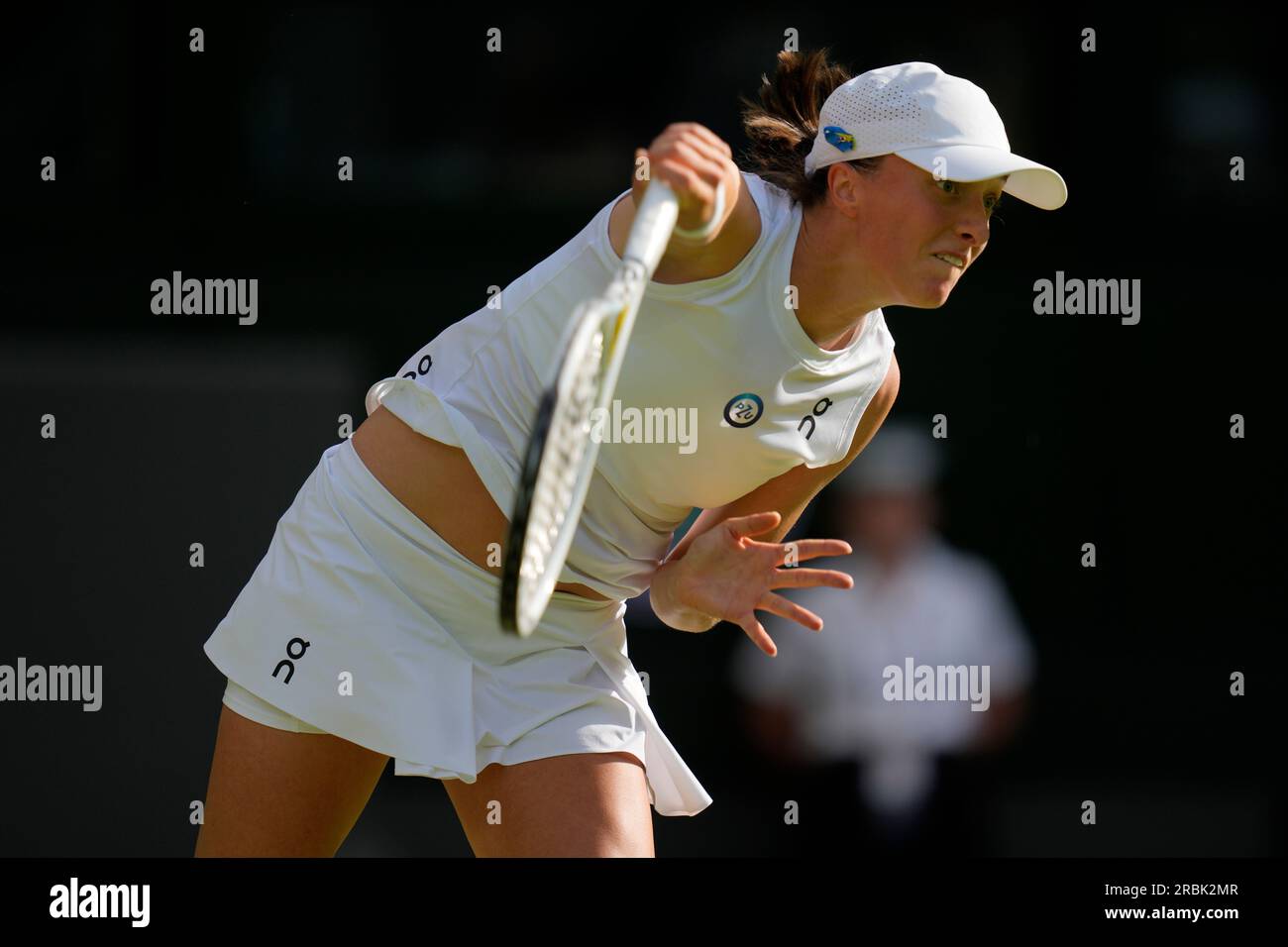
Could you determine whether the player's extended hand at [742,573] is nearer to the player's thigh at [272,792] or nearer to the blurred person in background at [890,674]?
the player's thigh at [272,792]

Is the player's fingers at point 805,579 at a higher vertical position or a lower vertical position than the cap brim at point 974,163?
lower

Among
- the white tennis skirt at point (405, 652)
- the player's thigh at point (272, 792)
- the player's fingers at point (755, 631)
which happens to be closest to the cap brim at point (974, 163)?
the player's fingers at point (755, 631)

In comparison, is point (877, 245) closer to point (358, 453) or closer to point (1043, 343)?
point (358, 453)

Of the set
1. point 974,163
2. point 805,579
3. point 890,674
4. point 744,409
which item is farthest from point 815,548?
point 890,674

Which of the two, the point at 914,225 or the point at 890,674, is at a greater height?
the point at 914,225

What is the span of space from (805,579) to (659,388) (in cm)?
36

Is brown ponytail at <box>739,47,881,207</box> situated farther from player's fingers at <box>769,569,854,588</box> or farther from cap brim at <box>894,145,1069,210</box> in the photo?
player's fingers at <box>769,569,854,588</box>

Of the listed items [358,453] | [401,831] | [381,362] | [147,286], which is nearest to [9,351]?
[147,286]

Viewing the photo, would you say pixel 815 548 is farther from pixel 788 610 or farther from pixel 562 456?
pixel 562 456

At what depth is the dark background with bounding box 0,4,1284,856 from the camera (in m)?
4.48

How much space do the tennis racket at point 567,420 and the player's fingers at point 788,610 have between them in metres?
0.47

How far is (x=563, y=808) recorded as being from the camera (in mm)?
2459

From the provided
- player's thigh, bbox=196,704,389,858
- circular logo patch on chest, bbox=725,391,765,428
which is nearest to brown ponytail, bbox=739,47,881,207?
circular logo patch on chest, bbox=725,391,765,428

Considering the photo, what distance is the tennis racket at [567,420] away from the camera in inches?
69.7
